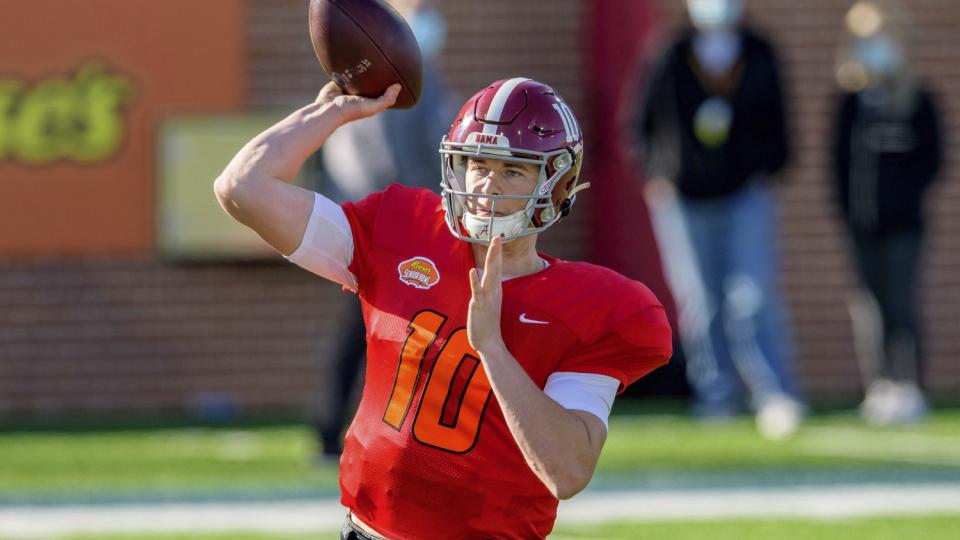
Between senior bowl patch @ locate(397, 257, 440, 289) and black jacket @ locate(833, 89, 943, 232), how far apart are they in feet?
19.8

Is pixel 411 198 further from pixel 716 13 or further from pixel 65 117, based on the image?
pixel 65 117

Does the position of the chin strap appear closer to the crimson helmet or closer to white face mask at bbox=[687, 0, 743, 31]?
the crimson helmet

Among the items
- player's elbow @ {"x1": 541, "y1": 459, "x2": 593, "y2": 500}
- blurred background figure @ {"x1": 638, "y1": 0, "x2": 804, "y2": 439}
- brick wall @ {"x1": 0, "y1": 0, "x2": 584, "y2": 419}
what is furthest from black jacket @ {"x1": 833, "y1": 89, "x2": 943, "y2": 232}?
player's elbow @ {"x1": 541, "y1": 459, "x2": 593, "y2": 500}

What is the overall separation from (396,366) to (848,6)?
7.62 metres

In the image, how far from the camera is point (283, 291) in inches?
409

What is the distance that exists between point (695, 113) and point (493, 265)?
18.9ft

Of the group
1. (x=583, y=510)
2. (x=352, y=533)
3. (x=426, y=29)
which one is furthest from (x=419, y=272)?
(x=426, y=29)

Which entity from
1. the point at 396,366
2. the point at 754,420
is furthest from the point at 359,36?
the point at 754,420

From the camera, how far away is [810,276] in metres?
10.7

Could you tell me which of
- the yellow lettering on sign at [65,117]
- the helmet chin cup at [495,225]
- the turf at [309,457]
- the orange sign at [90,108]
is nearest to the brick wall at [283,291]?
the orange sign at [90,108]

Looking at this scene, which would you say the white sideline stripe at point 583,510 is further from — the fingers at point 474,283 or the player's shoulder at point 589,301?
the fingers at point 474,283

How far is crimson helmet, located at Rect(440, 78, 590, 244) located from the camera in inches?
140

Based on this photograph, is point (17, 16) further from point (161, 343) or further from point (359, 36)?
point (359, 36)

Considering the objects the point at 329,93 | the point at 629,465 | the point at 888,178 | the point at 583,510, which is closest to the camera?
the point at 329,93
